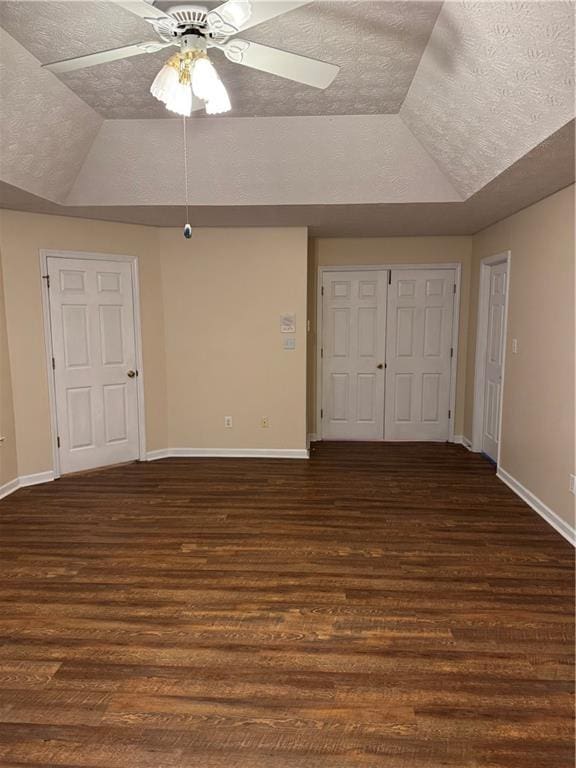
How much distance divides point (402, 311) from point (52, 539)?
426cm

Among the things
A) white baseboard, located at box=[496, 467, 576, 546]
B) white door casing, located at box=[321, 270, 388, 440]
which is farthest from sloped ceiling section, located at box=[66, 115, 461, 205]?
white baseboard, located at box=[496, 467, 576, 546]

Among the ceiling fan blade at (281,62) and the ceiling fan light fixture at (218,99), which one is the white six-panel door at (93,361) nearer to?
the ceiling fan light fixture at (218,99)

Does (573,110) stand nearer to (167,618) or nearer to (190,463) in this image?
(167,618)

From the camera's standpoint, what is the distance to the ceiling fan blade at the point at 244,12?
164 cm

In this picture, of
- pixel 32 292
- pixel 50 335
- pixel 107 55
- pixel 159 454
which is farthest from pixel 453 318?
pixel 107 55

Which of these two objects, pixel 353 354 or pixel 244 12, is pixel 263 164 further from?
pixel 353 354

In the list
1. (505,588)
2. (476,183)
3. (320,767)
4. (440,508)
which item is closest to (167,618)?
(320,767)

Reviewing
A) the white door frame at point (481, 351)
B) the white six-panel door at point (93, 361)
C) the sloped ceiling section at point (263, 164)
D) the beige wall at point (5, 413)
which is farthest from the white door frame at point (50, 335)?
the white door frame at point (481, 351)

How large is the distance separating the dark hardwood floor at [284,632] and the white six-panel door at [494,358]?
108 cm

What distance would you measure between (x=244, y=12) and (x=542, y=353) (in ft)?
10.3

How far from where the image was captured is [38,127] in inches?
129

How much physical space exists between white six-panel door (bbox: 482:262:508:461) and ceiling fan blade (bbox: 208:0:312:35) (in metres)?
3.70

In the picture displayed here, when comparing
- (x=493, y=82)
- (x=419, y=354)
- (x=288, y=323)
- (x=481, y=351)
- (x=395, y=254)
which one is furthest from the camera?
(x=419, y=354)

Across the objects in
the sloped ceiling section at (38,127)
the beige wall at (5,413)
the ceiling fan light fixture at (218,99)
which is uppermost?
the sloped ceiling section at (38,127)
